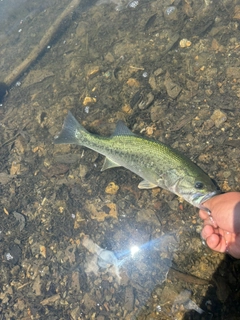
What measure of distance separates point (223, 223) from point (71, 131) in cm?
277

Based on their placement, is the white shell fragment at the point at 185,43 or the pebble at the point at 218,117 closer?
the pebble at the point at 218,117

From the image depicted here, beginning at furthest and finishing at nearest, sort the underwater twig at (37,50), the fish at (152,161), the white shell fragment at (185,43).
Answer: the underwater twig at (37,50)
the white shell fragment at (185,43)
the fish at (152,161)

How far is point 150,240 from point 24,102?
4973 mm

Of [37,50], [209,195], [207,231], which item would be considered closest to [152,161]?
[209,195]

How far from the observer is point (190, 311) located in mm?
3359

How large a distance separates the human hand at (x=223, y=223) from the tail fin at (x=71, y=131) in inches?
90.6

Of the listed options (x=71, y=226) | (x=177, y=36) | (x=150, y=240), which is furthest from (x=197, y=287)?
(x=177, y=36)

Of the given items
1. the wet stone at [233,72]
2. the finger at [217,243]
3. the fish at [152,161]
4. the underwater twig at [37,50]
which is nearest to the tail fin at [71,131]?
the fish at [152,161]

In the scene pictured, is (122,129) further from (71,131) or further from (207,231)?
(207,231)

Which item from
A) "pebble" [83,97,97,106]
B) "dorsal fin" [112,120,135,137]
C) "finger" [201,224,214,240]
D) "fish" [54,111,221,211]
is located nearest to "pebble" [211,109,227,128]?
"fish" [54,111,221,211]

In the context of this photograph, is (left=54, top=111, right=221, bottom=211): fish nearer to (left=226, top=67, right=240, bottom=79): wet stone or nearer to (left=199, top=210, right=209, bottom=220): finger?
(left=199, top=210, right=209, bottom=220): finger

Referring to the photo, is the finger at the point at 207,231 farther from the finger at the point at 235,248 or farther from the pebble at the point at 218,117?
the pebble at the point at 218,117

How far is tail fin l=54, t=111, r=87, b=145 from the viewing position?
180 inches

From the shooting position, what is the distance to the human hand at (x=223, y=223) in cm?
325
